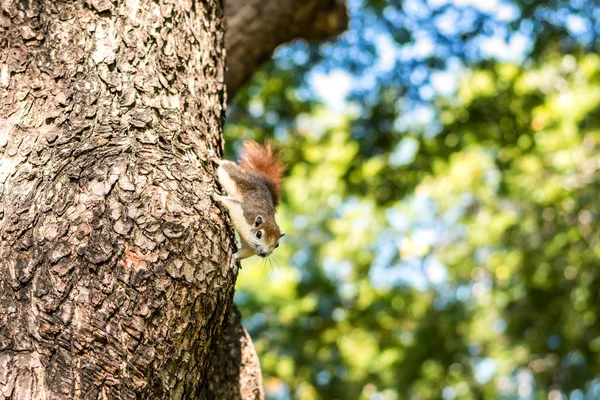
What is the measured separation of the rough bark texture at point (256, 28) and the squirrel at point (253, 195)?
0.67m

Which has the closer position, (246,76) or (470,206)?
(246,76)

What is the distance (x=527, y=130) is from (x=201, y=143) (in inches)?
173

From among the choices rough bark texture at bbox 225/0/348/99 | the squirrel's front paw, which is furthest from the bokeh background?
the squirrel's front paw

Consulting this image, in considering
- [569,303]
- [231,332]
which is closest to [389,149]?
[569,303]

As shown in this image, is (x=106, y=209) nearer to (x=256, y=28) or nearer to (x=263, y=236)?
(x=263, y=236)

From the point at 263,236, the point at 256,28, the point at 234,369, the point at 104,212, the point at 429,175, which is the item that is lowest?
the point at 429,175

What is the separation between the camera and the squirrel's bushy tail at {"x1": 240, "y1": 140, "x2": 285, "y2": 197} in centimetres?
340

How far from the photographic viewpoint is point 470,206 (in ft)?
37.5

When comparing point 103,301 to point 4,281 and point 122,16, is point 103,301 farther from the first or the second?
point 122,16

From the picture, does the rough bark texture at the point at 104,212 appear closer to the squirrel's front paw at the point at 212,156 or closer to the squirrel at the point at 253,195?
the squirrel's front paw at the point at 212,156

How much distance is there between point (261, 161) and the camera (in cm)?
345

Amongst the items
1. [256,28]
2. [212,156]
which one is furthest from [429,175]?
[212,156]

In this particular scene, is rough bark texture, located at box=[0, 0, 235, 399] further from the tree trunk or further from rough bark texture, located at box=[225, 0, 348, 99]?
rough bark texture, located at box=[225, 0, 348, 99]

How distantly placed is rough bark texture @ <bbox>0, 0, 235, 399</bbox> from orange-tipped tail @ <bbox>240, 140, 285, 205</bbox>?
940mm
